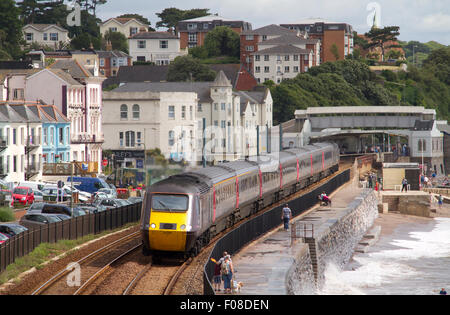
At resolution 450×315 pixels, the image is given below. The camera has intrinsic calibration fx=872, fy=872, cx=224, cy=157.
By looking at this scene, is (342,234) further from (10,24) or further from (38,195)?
(10,24)

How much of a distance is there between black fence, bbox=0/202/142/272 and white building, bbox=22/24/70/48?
405 ft

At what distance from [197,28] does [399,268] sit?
139787 millimetres

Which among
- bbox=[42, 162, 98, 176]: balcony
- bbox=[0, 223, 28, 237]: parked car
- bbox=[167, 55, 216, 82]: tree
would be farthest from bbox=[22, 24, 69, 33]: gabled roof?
bbox=[0, 223, 28, 237]: parked car

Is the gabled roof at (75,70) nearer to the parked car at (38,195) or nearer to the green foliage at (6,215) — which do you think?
the parked car at (38,195)

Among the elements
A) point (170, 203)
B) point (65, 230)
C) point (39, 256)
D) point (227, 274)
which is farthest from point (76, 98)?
point (227, 274)

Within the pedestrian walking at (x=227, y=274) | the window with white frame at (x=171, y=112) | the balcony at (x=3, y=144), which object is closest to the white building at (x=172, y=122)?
the window with white frame at (x=171, y=112)

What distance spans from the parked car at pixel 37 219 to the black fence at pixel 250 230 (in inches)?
344

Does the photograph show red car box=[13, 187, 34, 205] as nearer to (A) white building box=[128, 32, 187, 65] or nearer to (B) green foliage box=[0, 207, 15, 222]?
(B) green foliage box=[0, 207, 15, 222]

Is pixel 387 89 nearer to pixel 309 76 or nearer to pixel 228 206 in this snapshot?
pixel 309 76

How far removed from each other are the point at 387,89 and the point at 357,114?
54099 millimetres

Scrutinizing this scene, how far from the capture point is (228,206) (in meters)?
38.4

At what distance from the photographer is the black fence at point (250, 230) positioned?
1104 inches

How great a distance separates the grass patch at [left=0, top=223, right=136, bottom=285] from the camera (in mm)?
29208
